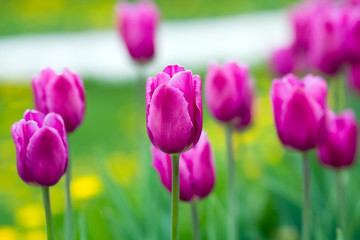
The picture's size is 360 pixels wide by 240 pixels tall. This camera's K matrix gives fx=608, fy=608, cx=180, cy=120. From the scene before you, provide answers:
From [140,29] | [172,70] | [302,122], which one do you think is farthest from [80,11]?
[172,70]

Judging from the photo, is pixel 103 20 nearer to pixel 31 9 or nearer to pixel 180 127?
pixel 31 9

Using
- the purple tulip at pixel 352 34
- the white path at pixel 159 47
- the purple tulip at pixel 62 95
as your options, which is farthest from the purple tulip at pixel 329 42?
the white path at pixel 159 47

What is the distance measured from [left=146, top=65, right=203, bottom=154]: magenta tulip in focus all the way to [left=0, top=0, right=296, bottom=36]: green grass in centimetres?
732

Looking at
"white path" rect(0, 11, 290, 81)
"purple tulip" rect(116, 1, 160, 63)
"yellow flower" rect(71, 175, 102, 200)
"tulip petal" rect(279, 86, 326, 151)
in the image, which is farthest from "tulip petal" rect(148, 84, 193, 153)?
"white path" rect(0, 11, 290, 81)

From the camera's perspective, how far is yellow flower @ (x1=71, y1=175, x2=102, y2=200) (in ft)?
7.79

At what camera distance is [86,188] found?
2.45m

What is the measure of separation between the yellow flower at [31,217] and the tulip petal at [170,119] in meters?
1.48

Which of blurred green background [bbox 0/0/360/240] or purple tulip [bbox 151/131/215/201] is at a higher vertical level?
purple tulip [bbox 151/131/215/201]

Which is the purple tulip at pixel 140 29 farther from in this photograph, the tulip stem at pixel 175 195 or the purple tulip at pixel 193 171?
the tulip stem at pixel 175 195

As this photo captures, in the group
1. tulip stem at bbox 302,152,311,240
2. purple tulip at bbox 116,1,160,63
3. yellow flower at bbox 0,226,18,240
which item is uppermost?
purple tulip at bbox 116,1,160,63

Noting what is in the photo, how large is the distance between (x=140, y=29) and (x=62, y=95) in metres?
0.79

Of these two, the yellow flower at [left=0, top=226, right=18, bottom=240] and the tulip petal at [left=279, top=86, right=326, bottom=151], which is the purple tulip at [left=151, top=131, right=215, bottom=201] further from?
the yellow flower at [left=0, top=226, right=18, bottom=240]

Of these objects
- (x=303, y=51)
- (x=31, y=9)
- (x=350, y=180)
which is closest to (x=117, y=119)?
(x=303, y=51)

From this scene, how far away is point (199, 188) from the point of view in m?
1.07
